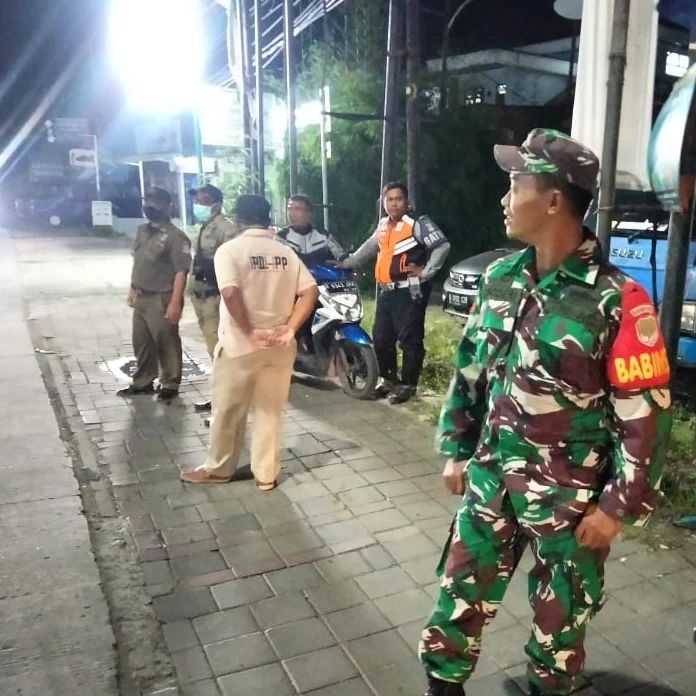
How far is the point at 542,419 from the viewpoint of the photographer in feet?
6.53

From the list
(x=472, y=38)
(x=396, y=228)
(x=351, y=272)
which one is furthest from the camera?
(x=472, y=38)

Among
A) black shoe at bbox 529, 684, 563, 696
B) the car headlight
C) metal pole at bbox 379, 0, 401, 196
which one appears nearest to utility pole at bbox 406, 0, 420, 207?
metal pole at bbox 379, 0, 401, 196

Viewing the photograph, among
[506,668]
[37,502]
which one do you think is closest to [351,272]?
[37,502]

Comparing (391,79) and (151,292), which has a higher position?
(391,79)

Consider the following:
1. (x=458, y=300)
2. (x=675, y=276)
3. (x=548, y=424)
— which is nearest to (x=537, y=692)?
(x=548, y=424)

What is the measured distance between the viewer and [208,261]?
5.78 metres

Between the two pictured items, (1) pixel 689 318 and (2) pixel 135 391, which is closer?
(1) pixel 689 318

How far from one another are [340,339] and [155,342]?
1.55 meters

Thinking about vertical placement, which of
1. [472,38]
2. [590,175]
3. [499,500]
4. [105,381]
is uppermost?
[472,38]

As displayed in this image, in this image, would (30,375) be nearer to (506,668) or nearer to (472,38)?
(506,668)

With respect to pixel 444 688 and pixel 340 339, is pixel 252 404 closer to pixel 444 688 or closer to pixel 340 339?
pixel 340 339

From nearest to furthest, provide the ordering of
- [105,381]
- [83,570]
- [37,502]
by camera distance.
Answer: [83,570] → [37,502] → [105,381]

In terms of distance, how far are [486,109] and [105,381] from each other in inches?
319

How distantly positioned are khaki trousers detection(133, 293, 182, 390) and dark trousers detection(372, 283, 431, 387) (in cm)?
170
